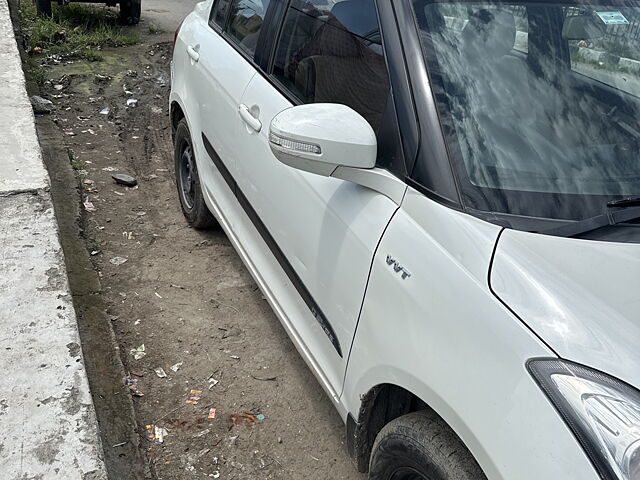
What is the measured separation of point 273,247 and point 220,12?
5.18ft

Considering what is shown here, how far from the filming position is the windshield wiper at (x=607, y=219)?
1781 millimetres

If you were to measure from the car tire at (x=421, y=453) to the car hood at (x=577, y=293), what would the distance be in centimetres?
40

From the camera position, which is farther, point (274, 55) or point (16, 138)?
point (16, 138)

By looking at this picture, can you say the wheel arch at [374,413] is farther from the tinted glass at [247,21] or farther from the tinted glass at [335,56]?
the tinted glass at [247,21]

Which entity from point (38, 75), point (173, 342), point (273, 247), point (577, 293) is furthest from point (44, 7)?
point (577, 293)

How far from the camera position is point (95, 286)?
3.73 metres

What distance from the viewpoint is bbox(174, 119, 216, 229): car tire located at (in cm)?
404

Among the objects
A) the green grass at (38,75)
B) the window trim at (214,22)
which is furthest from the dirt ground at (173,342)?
the green grass at (38,75)

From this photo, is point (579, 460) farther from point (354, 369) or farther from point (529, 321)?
point (354, 369)

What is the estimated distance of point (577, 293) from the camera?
162 cm

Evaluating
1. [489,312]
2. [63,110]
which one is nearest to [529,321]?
[489,312]

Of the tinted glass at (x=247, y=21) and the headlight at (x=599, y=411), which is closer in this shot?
the headlight at (x=599, y=411)

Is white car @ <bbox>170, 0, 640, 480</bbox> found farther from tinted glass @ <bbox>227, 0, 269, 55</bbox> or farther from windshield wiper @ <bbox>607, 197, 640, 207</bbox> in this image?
tinted glass @ <bbox>227, 0, 269, 55</bbox>

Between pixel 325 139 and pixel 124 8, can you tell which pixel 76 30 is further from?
pixel 325 139
